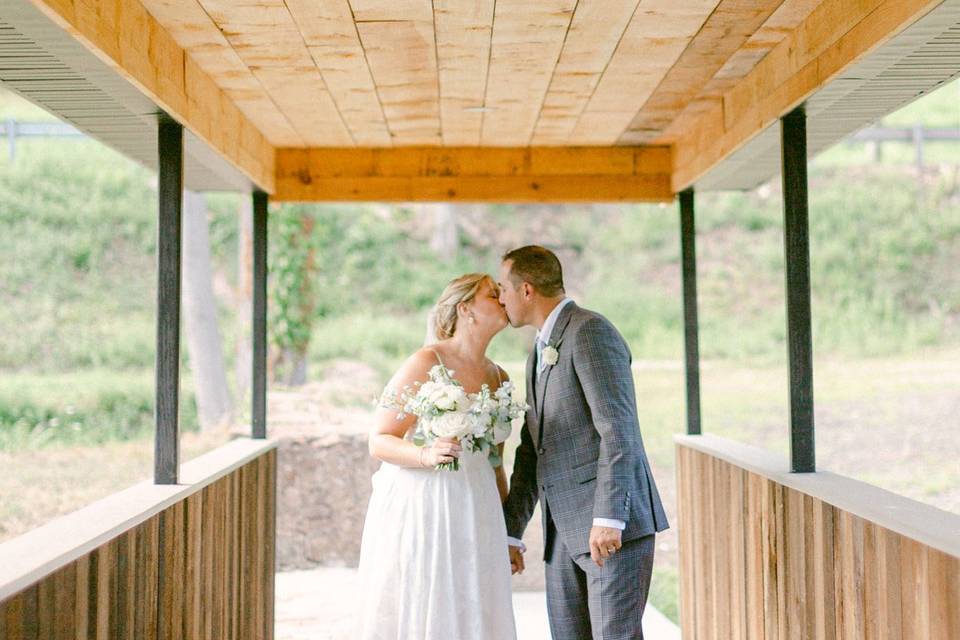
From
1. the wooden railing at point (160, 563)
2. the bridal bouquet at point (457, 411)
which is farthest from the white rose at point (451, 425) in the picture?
the wooden railing at point (160, 563)

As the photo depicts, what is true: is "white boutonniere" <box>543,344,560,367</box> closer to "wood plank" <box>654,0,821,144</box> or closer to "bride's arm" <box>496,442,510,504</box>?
"bride's arm" <box>496,442,510,504</box>

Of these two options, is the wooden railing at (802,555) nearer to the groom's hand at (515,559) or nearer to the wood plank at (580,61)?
the groom's hand at (515,559)

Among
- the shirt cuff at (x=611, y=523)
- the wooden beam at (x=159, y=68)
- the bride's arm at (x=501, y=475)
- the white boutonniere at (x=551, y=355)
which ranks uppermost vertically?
the wooden beam at (x=159, y=68)

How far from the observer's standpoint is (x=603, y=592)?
11.0 ft

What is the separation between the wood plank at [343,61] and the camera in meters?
3.10

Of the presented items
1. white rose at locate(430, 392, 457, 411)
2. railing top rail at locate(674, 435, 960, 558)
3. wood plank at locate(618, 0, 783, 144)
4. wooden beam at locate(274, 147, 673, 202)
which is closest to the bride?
white rose at locate(430, 392, 457, 411)

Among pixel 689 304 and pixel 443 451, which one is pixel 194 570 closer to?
pixel 443 451

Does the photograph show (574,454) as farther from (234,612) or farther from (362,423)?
(362,423)

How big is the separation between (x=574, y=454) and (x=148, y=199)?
1498cm

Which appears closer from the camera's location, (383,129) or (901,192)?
(383,129)

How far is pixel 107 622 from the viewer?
8.36ft

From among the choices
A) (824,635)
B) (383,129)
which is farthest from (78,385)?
(824,635)

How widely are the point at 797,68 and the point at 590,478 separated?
154 cm

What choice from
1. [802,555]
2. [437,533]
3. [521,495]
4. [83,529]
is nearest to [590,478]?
[521,495]
